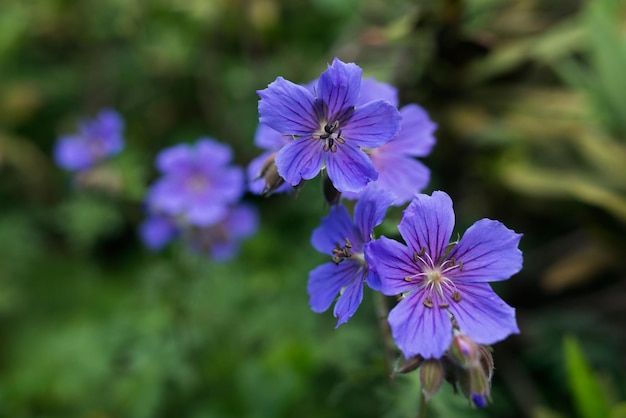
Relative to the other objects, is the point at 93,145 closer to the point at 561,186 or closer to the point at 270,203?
the point at 270,203

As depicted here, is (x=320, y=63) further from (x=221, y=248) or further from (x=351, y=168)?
(x=351, y=168)

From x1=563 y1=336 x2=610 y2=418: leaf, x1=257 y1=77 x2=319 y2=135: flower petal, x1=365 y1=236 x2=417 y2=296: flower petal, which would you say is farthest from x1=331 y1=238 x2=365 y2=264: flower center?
x1=563 y1=336 x2=610 y2=418: leaf

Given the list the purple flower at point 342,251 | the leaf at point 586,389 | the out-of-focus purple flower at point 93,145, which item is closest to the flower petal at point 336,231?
the purple flower at point 342,251

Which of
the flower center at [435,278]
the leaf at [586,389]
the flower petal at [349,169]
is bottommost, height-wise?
the leaf at [586,389]

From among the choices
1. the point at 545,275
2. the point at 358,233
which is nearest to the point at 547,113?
the point at 545,275

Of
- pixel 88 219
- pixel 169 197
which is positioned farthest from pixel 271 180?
pixel 88 219

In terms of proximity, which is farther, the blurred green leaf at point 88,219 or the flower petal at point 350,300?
the blurred green leaf at point 88,219

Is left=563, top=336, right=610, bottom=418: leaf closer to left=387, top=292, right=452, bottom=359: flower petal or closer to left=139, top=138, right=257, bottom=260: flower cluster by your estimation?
left=387, top=292, right=452, bottom=359: flower petal

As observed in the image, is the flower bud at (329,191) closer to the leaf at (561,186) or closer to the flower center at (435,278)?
the flower center at (435,278)
